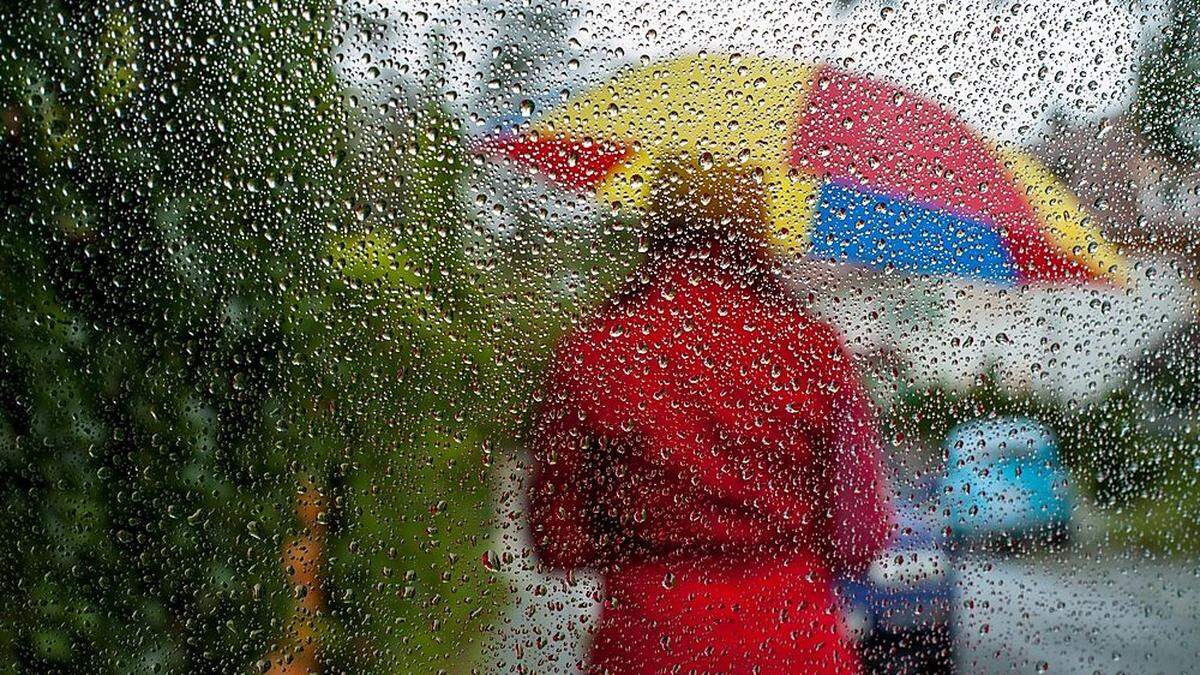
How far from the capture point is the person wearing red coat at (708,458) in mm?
705

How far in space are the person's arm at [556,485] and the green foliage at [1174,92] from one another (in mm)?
551

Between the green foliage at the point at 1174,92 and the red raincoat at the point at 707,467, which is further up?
the green foliage at the point at 1174,92

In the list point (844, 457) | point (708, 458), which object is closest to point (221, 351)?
point (708, 458)

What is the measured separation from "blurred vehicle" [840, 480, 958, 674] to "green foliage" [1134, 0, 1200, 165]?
36 centimetres

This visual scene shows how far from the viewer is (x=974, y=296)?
71 cm

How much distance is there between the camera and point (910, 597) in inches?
28.3

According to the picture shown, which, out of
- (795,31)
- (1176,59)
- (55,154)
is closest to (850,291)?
(795,31)

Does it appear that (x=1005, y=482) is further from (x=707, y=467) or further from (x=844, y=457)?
(x=707, y=467)

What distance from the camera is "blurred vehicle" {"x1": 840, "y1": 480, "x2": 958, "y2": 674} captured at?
0.72m

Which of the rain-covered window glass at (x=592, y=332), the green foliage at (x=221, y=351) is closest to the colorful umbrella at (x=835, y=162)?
the rain-covered window glass at (x=592, y=332)

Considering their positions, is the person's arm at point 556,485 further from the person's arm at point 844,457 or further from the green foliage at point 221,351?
the person's arm at point 844,457

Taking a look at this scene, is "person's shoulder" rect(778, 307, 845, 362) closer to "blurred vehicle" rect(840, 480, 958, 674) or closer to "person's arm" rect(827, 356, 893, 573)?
"person's arm" rect(827, 356, 893, 573)

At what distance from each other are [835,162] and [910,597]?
38 cm

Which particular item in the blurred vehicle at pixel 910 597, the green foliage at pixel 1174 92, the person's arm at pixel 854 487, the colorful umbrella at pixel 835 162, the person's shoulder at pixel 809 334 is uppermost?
the green foliage at pixel 1174 92
